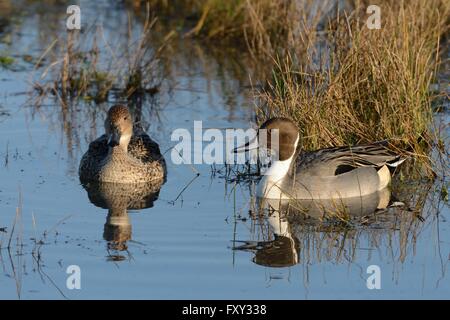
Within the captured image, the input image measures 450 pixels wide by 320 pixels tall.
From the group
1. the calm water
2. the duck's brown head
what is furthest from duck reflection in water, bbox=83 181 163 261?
the duck's brown head

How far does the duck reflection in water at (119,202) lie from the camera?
738cm

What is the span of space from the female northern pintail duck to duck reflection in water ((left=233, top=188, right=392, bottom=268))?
1243 millimetres

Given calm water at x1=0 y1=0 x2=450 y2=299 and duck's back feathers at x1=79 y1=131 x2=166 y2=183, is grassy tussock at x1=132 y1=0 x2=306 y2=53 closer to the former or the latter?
calm water at x1=0 y1=0 x2=450 y2=299

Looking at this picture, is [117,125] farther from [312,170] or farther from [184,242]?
[184,242]

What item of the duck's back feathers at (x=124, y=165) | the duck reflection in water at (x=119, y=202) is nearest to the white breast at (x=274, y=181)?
the duck reflection in water at (x=119, y=202)

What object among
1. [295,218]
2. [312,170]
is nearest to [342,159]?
[312,170]

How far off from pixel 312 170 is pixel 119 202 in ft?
5.17

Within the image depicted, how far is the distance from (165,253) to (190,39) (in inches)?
323

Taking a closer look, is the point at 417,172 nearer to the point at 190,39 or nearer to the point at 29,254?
the point at 29,254

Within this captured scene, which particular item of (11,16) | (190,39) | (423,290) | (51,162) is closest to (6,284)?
(423,290)

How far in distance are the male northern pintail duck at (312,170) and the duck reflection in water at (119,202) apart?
935 mm

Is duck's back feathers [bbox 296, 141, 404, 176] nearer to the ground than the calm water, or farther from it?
farther from it

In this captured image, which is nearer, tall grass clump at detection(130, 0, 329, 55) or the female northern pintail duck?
the female northern pintail duck

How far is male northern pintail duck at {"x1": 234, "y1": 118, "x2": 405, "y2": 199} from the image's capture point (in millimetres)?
8555
